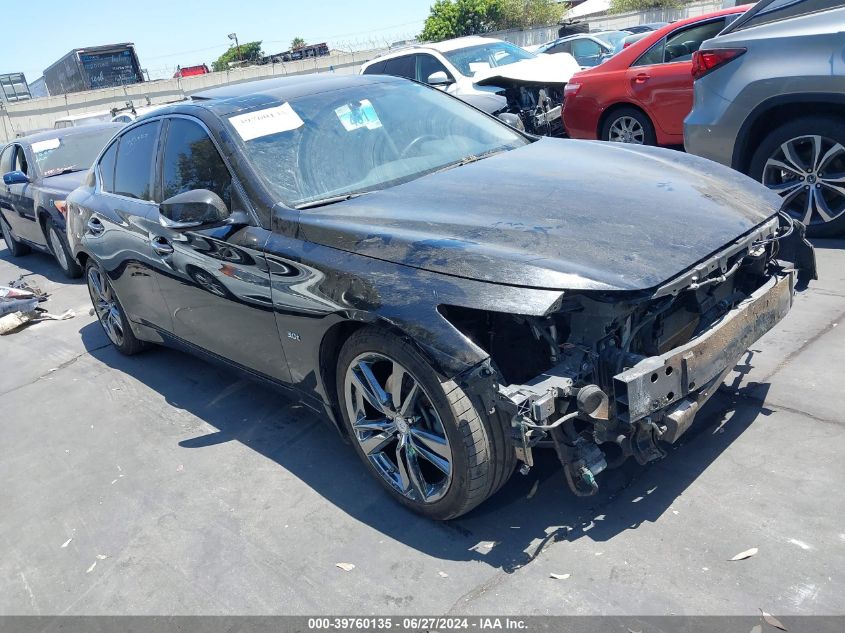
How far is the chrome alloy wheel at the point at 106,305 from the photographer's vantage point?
5.57 metres

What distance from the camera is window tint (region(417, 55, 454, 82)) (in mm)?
10500

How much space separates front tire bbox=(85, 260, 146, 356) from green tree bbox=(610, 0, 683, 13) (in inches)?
1429

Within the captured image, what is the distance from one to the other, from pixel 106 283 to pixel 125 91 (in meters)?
33.8

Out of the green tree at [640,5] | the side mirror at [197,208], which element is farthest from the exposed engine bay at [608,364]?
the green tree at [640,5]

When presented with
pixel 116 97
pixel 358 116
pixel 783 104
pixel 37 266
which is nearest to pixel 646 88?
pixel 783 104

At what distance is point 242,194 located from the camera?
11.7 ft

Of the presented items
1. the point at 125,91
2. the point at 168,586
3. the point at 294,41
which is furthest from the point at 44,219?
the point at 294,41

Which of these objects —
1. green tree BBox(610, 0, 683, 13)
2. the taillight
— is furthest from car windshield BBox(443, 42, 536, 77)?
green tree BBox(610, 0, 683, 13)

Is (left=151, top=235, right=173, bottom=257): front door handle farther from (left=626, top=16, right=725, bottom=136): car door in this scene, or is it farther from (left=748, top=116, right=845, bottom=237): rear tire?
(left=626, top=16, right=725, bottom=136): car door

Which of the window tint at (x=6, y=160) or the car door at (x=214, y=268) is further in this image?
the window tint at (x=6, y=160)

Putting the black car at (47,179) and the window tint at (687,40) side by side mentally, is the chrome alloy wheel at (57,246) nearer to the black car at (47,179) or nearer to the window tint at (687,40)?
the black car at (47,179)

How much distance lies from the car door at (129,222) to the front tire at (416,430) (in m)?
1.95

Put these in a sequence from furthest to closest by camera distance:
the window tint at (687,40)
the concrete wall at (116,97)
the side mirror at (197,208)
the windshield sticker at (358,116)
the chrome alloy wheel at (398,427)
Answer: the concrete wall at (116,97), the window tint at (687,40), the windshield sticker at (358,116), the side mirror at (197,208), the chrome alloy wheel at (398,427)

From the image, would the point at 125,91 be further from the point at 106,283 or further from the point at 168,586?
the point at 168,586
